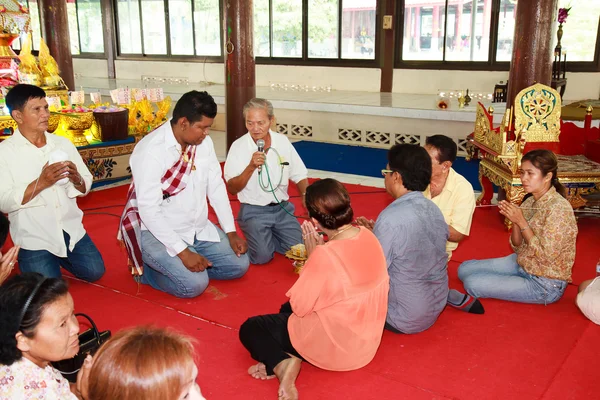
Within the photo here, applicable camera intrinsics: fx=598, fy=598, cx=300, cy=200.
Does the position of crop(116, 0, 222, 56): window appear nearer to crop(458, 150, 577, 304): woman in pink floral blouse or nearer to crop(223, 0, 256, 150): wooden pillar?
crop(223, 0, 256, 150): wooden pillar

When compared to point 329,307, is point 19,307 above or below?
above

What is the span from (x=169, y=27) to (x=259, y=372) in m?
10.3

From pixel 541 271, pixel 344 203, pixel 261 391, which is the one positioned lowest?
pixel 261 391

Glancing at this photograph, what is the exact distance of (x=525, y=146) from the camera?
15.3 ft

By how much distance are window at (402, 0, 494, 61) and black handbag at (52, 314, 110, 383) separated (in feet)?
25.0

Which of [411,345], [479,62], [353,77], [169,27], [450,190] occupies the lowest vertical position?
[411,345]

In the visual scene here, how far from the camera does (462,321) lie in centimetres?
287

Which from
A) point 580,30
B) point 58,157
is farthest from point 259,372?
point 580,30

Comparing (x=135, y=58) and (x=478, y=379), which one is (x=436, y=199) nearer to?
(x=478, y=379)

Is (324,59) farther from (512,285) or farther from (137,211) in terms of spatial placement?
(512,285)

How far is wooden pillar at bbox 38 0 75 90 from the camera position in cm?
762

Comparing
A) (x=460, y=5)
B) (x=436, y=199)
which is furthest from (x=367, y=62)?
(x=436, y=199)

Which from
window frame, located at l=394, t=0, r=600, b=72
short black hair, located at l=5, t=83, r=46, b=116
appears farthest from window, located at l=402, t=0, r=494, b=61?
short black hair, located at l=5, t=83, r=46, b=116

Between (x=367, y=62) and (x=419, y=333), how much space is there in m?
7.34
